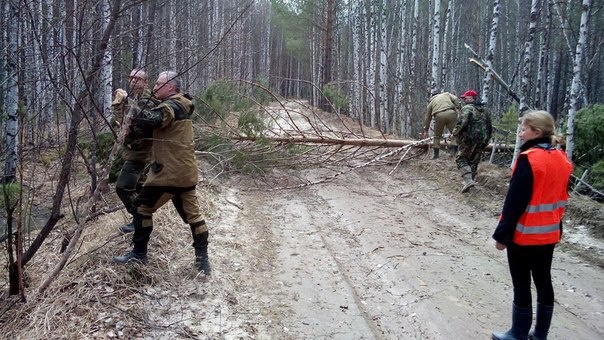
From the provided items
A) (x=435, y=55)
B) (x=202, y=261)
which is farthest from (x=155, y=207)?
(x=435, y=55)

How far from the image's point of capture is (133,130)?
409cm

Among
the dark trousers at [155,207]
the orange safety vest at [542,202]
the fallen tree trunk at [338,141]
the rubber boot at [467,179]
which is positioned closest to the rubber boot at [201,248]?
the dark trousers at [155,207]

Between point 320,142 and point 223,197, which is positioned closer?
point 223,197

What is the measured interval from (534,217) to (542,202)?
122 mm

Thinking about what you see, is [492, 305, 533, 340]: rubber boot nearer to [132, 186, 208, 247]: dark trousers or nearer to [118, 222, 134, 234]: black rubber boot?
[132, 186, 208, 247]: dark trousers

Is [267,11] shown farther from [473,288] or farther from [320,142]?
[473,288]

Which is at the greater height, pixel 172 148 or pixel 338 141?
pixel 172 148

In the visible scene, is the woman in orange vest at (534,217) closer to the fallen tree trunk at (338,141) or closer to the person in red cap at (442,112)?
the fallen tree trunk at (338,141)

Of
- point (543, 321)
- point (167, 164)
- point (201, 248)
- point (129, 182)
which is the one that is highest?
point (167, 164)

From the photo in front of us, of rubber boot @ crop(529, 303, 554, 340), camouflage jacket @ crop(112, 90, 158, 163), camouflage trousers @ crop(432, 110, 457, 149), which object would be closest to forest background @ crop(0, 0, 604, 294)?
camouflage jacket @ crop(112, 90, 158, 163)

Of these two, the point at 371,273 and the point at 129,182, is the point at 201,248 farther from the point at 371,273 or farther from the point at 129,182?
the point at 371,273

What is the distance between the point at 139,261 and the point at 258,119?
5.16 m

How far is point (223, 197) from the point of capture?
7469 millimetres

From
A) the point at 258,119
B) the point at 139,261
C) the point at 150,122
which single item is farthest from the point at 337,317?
the point at 258,119
